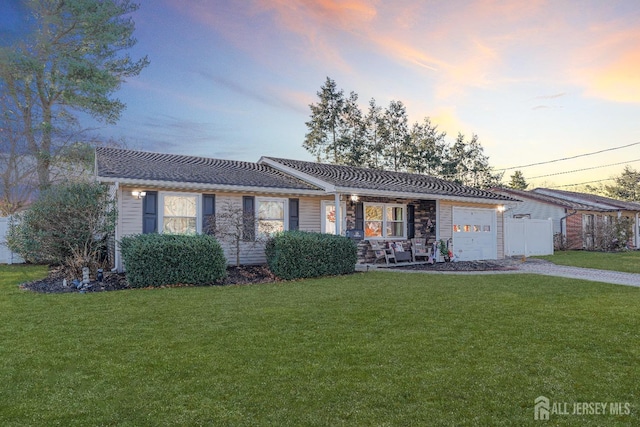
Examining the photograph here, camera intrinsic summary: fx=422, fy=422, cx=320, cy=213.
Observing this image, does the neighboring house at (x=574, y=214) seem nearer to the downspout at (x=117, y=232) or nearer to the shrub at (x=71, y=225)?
the downspout at (x=117, y=232)

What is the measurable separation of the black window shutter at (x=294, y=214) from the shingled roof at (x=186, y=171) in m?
0.58

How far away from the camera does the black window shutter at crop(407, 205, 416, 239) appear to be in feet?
51.6

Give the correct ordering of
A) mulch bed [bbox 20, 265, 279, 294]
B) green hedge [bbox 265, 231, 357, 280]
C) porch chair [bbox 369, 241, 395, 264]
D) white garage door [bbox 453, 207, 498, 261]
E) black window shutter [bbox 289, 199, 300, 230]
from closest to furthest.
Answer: mulch bed [bbox 20, 265, 279, 294], green hedge [bbox 265, 231, 357, 280], black window shutter [bbox 289, 199, 300, 230], porch chair [bbox 369, 241, 395, 264], white garage door [bbox 453, 207, 498, 261]

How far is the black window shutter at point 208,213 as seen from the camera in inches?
491

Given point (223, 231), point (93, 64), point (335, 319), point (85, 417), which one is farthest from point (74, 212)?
point (93, 64)

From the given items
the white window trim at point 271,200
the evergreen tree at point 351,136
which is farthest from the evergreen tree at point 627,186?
the white window trim at point 271,200

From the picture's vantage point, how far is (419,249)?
1554 centimetres

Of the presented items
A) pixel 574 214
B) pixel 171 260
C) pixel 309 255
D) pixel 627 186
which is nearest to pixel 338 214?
pixel 309 255

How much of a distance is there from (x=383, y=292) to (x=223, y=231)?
18.9ft

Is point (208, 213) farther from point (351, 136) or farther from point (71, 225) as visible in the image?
point (351, 136)

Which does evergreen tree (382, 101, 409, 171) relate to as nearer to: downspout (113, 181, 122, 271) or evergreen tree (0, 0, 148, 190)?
evergreen tree (0, 0, 148, 190)

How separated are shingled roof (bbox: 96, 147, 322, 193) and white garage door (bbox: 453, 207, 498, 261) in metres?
6.33

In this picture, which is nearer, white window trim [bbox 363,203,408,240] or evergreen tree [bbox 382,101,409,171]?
white window trim [bbox 363,203,408,240]

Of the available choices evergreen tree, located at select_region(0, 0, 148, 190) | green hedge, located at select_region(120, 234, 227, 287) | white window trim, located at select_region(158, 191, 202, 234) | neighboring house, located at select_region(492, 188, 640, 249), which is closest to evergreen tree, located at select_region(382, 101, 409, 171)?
neighboring house, located at select_region(492, 188, 640, 249)
